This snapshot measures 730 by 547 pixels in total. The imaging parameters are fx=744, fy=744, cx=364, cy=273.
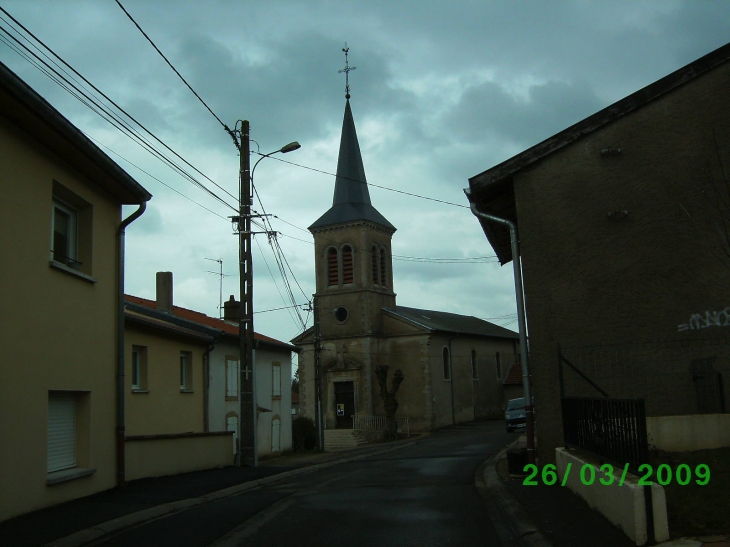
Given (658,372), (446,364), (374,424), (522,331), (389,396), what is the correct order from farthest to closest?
(446,364)
(374,424)
(389,396)
(522,331)
(658,372)

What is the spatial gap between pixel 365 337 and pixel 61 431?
37.3m

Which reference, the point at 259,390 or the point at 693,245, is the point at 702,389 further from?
the point at 259,390

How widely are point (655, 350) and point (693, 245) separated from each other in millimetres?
1784

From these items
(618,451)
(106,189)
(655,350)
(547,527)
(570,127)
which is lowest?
(547,527)

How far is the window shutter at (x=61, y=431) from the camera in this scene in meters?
10.3

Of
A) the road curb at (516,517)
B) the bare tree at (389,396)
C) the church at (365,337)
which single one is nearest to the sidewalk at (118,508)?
the road curb at (516,517)

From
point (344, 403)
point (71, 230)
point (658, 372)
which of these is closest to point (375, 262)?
point (344, 403)

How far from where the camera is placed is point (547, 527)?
7.61 meters

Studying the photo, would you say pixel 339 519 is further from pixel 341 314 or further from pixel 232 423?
pixel 341 314

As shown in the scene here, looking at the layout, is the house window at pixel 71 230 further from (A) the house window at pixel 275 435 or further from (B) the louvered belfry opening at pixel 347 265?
(B) the louvered belfry opening at pixel 347 265

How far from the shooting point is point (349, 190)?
51000mm

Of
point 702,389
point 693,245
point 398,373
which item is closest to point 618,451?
point 702,389

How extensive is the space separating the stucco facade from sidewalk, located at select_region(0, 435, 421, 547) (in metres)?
0.38

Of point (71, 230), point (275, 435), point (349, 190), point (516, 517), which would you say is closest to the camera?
point (516, 517)
